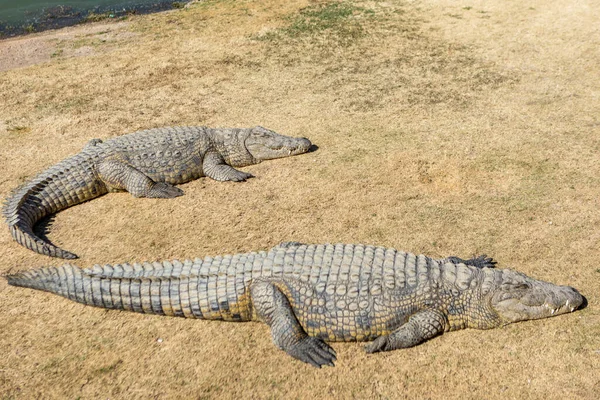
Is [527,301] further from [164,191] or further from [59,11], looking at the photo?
[59,11]

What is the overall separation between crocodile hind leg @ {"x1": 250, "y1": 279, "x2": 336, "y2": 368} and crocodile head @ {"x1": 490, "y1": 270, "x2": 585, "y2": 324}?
1.92 m

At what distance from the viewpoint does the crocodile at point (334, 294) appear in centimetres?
550

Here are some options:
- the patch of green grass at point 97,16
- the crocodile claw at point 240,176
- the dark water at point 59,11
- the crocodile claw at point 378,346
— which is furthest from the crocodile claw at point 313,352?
the dark water at point 59,11

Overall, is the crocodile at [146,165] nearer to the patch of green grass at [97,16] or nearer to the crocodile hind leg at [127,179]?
the crocodile hind leg at [127,179]

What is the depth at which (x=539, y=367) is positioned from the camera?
5234 millimetres

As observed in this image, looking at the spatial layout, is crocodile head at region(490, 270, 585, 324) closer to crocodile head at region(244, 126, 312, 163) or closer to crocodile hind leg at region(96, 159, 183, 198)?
crocodile head at region(244, 126, 312, 163)

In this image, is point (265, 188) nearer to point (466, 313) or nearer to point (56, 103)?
point (466, 313)

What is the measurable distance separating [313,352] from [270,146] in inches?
187

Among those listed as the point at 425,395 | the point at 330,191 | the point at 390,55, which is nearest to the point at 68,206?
the point at 330,191

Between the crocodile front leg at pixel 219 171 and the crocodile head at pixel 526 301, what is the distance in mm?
4763

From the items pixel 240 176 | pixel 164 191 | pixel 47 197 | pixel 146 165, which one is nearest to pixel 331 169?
pixel 240 176

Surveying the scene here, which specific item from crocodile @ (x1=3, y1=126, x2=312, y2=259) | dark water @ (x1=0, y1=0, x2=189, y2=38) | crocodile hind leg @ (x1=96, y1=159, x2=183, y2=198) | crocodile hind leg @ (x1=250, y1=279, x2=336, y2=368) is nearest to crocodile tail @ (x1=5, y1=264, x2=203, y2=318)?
crocodile hind leg @ (x1=250, y1=279, x2=336, y2=368)

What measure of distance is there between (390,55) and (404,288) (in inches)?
354

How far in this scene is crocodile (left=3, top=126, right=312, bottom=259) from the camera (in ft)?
26.2
